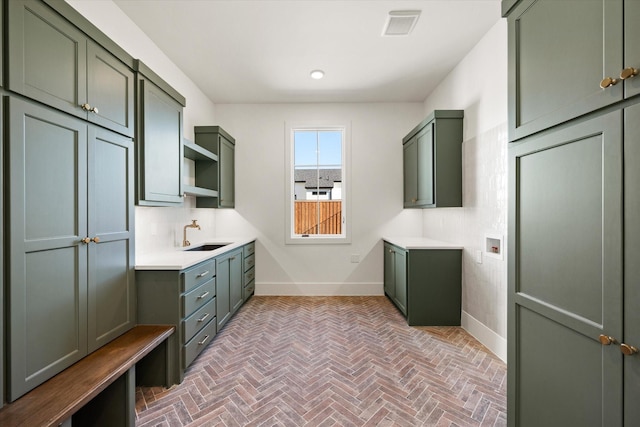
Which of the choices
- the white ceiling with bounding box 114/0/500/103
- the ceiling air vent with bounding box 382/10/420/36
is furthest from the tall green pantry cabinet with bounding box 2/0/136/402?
the ceiling air vent with bounding box 382/10/420/36

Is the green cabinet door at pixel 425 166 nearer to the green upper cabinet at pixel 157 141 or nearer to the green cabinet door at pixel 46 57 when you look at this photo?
the green upper cabinet at pixel 157 141

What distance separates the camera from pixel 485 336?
281 centimetres

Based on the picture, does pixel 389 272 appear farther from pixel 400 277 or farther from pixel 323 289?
pixel 323 289

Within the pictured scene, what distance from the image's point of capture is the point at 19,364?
1312 mm

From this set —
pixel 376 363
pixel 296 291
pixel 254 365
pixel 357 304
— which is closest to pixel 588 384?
pixel 376 363

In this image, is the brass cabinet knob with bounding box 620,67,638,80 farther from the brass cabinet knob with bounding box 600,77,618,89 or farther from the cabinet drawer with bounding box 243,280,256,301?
the cabinet drawer with bounding box 243,280,256,301

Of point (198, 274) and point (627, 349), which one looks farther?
point (198, 274)

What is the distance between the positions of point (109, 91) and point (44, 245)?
109 centimetres

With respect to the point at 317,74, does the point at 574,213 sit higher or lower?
lower

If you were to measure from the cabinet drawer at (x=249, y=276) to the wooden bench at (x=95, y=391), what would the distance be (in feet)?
6.07

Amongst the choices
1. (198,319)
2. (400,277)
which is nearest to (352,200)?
(400,277)

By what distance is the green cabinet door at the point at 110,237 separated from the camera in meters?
1.76

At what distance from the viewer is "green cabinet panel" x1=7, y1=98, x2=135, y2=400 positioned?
51.8 inches

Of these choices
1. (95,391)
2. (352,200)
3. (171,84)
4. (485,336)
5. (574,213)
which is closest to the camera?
(574,213)
